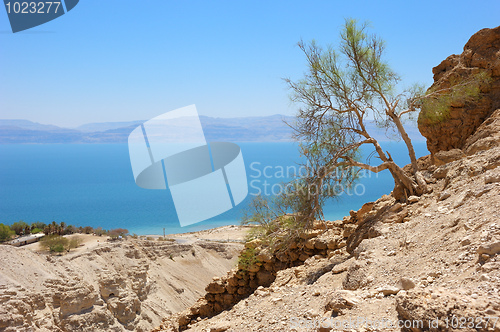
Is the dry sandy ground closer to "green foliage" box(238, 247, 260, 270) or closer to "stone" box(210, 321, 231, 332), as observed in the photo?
"green foliage" box(238, 247, 260, 270)

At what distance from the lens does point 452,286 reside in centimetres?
399

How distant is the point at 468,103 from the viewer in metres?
10.7

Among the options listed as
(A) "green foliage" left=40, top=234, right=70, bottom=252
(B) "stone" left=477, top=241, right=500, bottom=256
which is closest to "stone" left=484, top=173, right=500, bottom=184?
(B) "stone" left=477, top=241, right=500, bottom=256

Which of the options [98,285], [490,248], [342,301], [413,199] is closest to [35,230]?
[98,285]

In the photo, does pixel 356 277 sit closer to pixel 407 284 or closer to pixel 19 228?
pixel 407 284

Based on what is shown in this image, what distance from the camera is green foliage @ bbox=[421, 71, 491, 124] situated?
1028 centimetres

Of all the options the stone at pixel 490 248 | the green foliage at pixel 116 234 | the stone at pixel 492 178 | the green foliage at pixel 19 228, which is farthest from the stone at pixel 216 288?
the green foliage at pixel 19 228

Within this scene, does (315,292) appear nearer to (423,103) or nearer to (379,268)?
(379,268)

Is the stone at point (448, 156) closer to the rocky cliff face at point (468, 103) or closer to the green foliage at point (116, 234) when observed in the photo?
the rocky cliff face at point (468, 103)

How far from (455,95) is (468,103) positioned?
2.06ft

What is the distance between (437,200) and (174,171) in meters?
17.1

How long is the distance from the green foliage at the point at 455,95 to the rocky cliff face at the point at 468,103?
119mm

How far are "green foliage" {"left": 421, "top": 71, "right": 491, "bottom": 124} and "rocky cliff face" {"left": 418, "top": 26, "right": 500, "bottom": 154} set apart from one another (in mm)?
119

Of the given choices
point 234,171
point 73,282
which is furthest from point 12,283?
point 234,171
